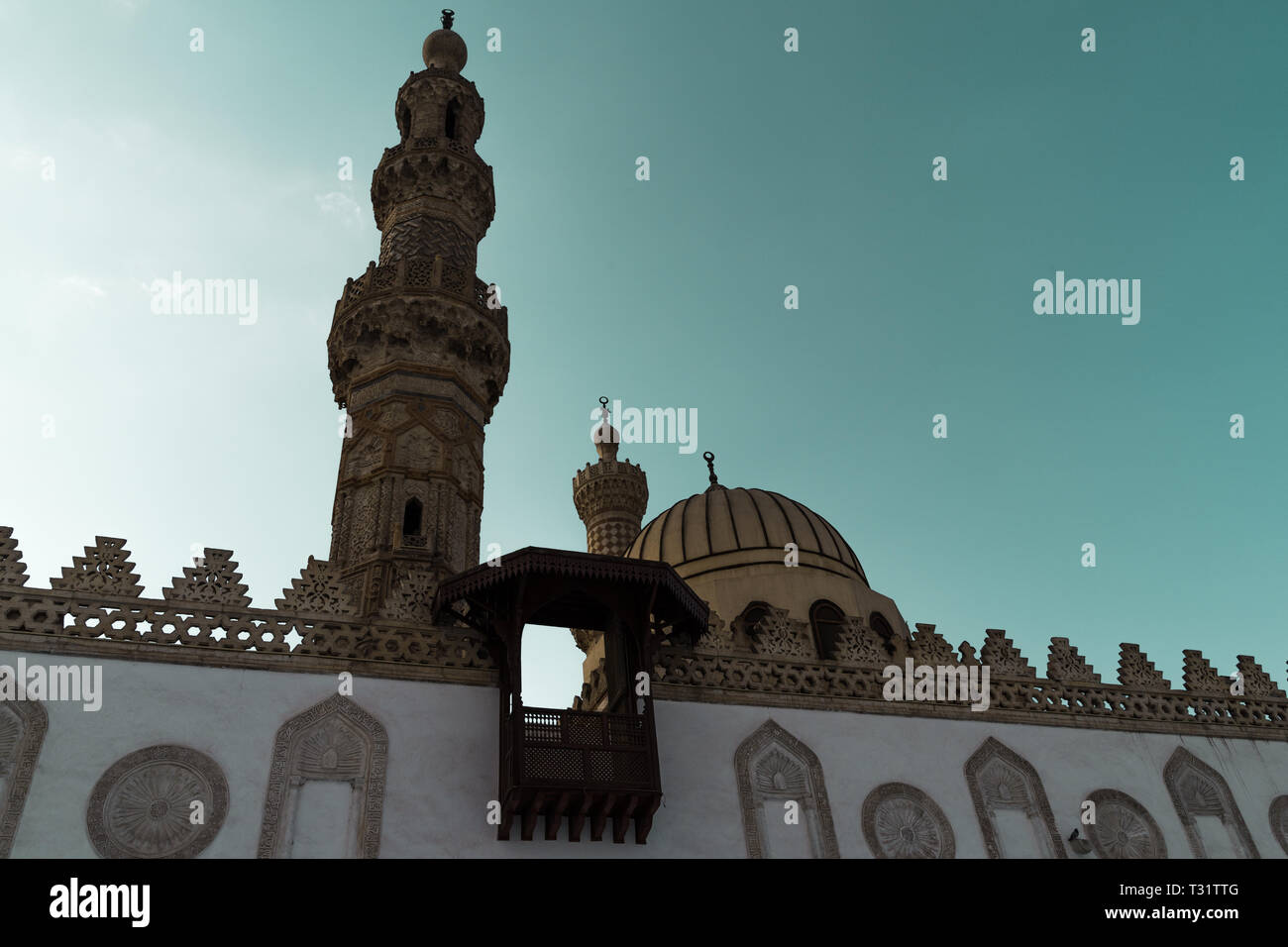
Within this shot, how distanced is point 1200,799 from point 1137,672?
6.17 ft

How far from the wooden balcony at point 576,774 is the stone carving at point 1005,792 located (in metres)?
4.59

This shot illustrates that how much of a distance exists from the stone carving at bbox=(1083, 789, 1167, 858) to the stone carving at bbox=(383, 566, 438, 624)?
8835mm

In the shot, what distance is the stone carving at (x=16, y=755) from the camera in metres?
8.70

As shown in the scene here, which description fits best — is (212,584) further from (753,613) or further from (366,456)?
(753,613)

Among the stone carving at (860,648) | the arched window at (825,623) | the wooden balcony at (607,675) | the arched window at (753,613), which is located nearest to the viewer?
the wooden balcony at (607,675)

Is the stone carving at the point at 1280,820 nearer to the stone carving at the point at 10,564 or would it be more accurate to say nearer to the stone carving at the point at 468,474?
the stone carving at the point at 468,474

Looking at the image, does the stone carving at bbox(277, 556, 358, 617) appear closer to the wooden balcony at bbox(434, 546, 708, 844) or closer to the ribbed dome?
the wooden balcony at bbox(434, 546, 708, 844)

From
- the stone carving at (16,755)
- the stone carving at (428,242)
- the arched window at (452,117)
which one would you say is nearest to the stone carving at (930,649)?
the stone carving at (428,242)

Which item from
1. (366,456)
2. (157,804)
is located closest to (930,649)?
(366,456)

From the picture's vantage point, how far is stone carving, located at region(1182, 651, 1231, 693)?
1429 centimetres

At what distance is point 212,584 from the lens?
1065 centimetres
